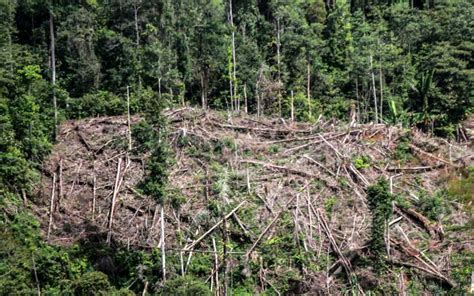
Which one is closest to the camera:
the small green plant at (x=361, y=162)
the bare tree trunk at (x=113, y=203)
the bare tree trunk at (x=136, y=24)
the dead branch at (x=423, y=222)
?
the dead branch at (x=423, y=222)

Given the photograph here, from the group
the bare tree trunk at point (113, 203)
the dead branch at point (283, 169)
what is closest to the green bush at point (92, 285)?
the bare tree trunk at point (113, 203)

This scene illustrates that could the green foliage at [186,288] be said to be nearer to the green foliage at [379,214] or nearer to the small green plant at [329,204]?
the green foliage at [379,214]

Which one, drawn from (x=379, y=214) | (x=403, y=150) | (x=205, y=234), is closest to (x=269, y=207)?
(x=205, y=234)

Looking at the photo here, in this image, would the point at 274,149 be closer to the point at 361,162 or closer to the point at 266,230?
the point at 361,162

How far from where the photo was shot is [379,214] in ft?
61.9

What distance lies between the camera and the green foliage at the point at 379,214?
1877cm

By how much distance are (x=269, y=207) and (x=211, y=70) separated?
16.1m

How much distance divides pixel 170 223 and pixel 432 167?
35.0 feet

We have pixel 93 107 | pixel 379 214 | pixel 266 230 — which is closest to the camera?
pixel 379 214

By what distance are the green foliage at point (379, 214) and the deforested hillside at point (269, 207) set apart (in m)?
0.04

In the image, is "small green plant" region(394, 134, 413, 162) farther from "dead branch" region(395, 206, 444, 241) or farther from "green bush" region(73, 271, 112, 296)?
"green bush" region(73, 271, 112, 296)

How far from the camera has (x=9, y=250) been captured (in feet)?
62.8

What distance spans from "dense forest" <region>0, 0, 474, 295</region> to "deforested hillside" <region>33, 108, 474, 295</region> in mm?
411

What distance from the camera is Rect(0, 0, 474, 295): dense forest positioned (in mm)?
23625
